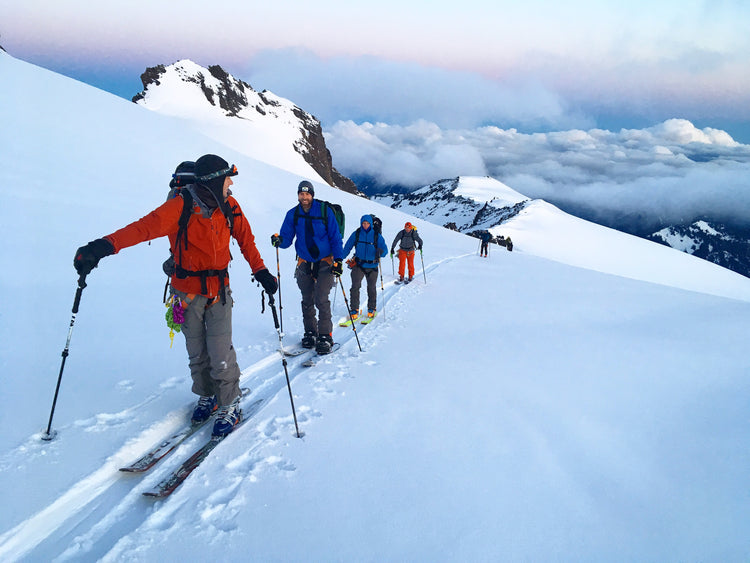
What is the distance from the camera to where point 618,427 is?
177 inches

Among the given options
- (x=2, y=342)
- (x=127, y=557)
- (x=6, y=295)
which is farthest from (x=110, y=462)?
(x=6, y=295)

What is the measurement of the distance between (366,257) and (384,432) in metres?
5.69

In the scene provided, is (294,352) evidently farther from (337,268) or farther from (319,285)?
(337,268)

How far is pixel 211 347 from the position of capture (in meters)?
4.22

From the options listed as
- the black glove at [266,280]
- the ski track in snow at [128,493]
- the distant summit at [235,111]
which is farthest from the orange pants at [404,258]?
the distant summit at [235,111]

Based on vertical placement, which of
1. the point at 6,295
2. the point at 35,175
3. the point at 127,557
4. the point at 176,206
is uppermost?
the point at 35,175

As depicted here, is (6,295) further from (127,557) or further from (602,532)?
(602,532)

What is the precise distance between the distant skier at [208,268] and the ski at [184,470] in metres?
0.11

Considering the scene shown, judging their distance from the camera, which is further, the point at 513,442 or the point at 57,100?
the point at 57,100

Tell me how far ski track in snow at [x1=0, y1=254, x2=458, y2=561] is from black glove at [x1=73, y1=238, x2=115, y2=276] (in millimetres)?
1804

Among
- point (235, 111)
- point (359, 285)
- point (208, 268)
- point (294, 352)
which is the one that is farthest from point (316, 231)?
point (235, 111)

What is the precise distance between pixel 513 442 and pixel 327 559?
228 centimetres

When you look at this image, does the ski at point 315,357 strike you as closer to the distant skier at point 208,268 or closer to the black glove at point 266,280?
the distant skier at point 208,268

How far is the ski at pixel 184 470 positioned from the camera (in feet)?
10.9
